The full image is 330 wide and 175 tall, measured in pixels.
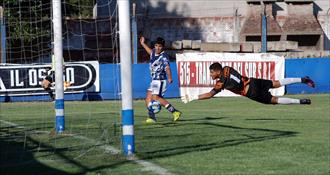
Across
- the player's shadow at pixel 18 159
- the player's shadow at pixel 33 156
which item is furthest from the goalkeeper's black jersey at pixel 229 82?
the player's shadow at pixel 18 159

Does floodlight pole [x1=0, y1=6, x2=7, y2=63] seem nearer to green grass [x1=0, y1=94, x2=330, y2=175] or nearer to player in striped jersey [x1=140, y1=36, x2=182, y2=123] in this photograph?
green grass [x1=0, y1=94, x2=330, y2=175]

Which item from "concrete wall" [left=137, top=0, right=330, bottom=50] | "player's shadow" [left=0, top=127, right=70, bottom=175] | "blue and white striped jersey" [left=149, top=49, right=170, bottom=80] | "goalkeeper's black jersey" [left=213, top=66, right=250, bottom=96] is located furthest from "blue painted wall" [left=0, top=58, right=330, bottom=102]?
"concrete wall" [left=137, top=0, right=330, bottom=50]

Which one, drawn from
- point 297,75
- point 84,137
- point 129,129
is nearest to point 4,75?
point 297,75

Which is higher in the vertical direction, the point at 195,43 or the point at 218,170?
the point at 195,43

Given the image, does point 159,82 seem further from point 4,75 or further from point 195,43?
point 195,43

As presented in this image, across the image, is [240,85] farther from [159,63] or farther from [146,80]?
[146,80]

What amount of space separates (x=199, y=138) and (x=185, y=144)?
3.51 ft

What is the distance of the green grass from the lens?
34.1ft

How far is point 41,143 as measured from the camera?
1343cm

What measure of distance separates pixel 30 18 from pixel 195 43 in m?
10.2

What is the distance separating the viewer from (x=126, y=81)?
11.8m

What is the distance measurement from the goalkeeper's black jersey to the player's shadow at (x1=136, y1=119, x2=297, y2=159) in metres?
0.89

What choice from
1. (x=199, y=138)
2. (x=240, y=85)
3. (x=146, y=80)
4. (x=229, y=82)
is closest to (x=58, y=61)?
(x=199, y=138)

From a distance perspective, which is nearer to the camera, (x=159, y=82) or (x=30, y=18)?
(x=159, y=82)
